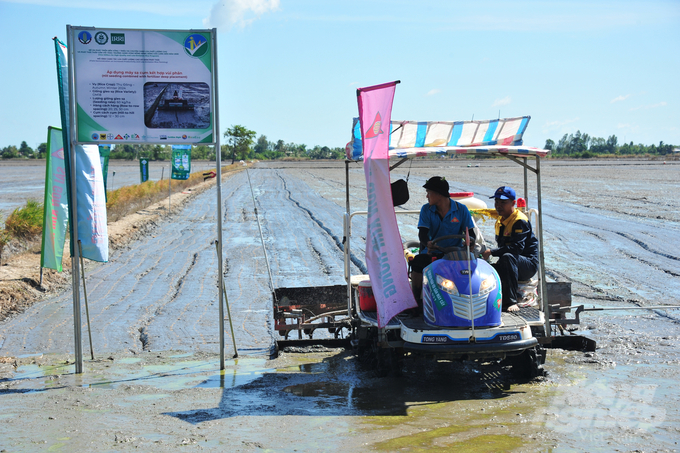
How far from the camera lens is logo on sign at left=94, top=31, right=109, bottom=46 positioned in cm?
736

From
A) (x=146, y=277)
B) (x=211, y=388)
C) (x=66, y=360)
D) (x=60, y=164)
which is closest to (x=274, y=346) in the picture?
(x=211, y=388)

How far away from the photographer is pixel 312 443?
5266 mm

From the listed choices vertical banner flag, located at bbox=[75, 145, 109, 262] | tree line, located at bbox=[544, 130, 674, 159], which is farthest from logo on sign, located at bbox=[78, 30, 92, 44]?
tree line, located at bbox=[544, 130, 674, 159]

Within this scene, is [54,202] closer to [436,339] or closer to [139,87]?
[139,87]

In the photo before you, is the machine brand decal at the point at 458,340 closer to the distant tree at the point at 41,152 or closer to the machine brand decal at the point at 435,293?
the machine brand decal at the point at 435,293

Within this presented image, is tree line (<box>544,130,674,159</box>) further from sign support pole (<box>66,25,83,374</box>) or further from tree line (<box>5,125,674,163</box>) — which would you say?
sign support pole (<box>66,25,83,374</box>)

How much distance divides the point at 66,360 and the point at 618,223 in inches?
683

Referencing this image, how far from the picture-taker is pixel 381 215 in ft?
21.8

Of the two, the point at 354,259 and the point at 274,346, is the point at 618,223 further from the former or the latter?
the point at 274,346

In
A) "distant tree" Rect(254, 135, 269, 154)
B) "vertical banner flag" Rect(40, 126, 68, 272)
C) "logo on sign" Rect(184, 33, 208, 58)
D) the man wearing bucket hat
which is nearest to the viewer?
the man wearing bucket hat

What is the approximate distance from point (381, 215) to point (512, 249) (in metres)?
1.70

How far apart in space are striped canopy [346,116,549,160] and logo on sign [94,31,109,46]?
9.51 feet

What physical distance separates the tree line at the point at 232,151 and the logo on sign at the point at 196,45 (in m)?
90.3

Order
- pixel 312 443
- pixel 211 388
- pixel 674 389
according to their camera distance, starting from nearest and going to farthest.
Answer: pixel 312 443, pixel 674 389, pixel 211 388
